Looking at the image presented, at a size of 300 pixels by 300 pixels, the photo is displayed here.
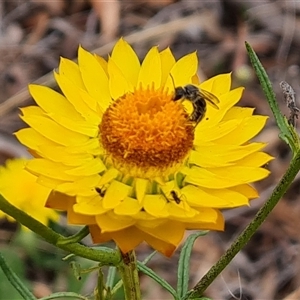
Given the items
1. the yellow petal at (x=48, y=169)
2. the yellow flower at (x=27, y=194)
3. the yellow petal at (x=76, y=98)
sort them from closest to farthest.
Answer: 1. the yellow petal at (x=48, y=169)
2. the yellow petal at (x=76, y=98)
3. the yellow flower at (x=27, y=194)

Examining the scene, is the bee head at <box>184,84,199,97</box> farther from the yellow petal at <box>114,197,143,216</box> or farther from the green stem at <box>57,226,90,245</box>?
the green stem at <box>57,226,90,245</box>

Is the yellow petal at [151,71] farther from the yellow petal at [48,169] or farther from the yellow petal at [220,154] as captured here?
the yellow petal at [48,169]

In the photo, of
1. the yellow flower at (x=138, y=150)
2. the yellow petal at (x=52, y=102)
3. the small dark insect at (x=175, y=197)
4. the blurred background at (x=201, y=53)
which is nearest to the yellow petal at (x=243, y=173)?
the yellow flower at (x=138, y=150)

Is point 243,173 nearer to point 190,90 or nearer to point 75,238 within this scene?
point 190,90

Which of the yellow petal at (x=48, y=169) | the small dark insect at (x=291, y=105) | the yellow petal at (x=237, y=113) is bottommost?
the yellow petal at (x=48, y=169)

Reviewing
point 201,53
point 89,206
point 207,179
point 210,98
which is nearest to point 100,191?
point 89,206

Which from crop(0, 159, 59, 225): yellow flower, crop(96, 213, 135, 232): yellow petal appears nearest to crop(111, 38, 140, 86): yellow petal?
crop(96, 213, 135, 232): yellow petal

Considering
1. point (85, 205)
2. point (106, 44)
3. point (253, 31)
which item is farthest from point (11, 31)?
point (85, 205)

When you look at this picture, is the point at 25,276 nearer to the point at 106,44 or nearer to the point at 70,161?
the point at 106,44
